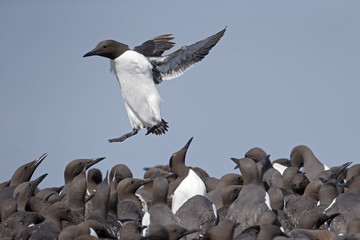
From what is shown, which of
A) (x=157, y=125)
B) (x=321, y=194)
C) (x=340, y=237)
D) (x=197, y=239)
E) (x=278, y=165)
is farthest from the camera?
(x=278, y=165)

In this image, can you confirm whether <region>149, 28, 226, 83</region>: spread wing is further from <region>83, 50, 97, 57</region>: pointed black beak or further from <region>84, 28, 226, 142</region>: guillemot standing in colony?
<region>83, 50, 97, 57</region>: pointed black beak

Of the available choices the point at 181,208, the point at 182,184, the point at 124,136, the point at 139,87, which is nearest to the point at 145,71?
the point at 139,87

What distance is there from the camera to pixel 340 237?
12453mm

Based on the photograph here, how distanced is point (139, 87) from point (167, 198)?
3.36m

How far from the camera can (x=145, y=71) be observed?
1972 cm

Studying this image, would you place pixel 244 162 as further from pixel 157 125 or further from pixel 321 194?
pixel 157 125

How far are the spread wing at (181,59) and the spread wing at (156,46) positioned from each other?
1.49 ft

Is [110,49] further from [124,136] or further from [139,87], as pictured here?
[124,136]

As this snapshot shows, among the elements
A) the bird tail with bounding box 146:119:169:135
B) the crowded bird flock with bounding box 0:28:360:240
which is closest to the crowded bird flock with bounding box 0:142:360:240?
the crowded bird flock with bounding box 0:28:360:240

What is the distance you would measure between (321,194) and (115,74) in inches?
210

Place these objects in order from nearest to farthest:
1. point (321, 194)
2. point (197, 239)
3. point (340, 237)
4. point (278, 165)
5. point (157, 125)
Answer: point (340, 237), point (197, 239), point (321, 194), point (157, 125), point (278, 165)

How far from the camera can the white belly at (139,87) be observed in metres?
19.7

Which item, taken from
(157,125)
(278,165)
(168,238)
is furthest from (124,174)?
(168,238)

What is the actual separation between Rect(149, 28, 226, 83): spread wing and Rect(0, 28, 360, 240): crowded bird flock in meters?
0.02
